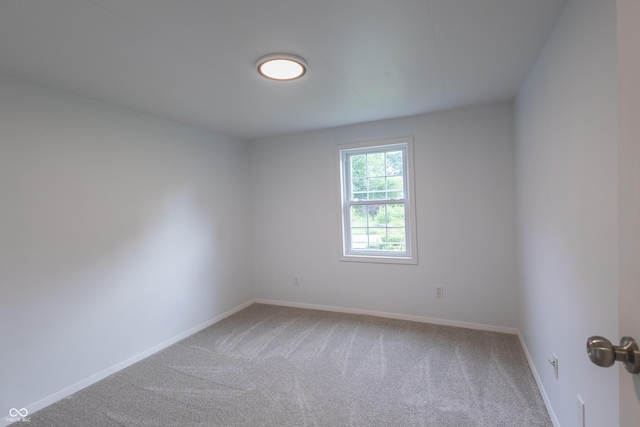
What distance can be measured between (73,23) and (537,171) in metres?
2.85

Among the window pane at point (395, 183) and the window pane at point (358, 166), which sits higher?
the window pane at point (358, 166)

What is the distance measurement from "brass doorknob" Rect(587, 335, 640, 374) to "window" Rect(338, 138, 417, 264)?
280 centimetres

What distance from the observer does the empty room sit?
4.53ft

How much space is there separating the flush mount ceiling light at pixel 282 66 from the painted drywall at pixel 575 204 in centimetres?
144

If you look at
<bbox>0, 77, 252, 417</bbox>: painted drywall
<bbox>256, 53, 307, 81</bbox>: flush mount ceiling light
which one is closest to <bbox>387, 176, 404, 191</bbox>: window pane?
<bbox>256, 53, 307, 81</bbox>: flush mount ceiling light

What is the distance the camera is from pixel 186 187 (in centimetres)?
334

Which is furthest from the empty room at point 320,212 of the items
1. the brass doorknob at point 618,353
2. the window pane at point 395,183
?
the window pane at point 395,183

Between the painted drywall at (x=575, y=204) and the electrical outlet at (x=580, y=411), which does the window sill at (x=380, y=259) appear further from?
the electrical outlet at (x=580, y=411)

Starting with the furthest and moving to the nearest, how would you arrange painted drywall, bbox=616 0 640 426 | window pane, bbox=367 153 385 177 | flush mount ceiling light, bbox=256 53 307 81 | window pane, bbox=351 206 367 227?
window pane, bbox=351 206 367 227 → window pane, bbox=367 153 385 177 → flush mount ceiling light, bbox=256 53 307 81 → painted drywall, bbox=616 0 640 426

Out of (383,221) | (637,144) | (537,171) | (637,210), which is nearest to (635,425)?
(637,210)

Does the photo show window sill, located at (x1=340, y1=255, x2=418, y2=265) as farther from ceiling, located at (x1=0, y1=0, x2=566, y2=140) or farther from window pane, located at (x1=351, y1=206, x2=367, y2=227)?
ceiling, located at (x1=0, y1=0, x2=566, y2=140)

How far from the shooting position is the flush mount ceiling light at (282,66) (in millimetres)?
1889

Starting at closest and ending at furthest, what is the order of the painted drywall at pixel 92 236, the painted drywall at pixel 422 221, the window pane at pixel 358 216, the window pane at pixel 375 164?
the painted drywall at pixel 92 236 → the painted drywall at pixel 422 221 → the window pane at pixel 375 164 → the window pane at pixel 358 216

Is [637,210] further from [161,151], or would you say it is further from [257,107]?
Answer: [161,151]
